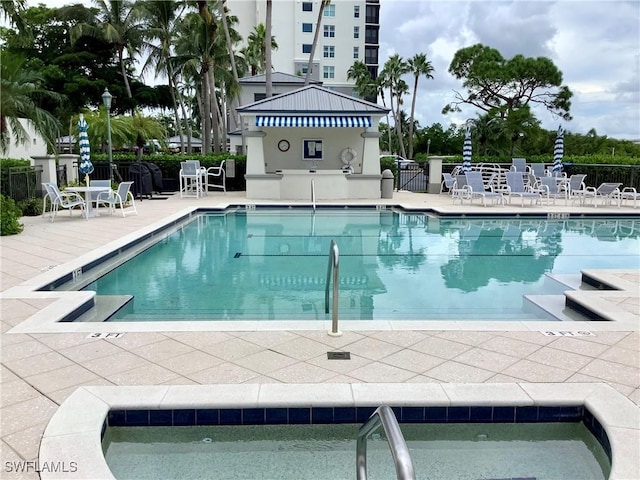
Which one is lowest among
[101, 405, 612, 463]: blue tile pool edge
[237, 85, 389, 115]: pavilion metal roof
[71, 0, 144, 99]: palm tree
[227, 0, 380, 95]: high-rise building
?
[101, 405, 612, 463]: blue tile pool edge

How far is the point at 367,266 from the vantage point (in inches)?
355

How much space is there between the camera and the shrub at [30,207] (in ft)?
43.4

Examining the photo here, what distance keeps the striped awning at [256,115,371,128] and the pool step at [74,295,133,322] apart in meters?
12.0

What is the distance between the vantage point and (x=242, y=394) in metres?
3.57

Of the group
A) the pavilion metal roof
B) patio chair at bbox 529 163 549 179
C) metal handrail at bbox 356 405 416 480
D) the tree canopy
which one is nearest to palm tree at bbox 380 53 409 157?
the tree canopy

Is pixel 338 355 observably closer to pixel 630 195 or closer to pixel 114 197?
pixel 114 197

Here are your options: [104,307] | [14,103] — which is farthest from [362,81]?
[104,307]

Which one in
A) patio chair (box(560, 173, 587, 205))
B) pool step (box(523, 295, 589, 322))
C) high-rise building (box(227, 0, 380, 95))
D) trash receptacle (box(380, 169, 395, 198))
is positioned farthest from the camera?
high-rise building (box(227, 0, 380, 95))

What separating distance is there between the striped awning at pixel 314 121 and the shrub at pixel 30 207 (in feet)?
24.1

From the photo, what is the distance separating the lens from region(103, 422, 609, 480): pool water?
3129 millimetres

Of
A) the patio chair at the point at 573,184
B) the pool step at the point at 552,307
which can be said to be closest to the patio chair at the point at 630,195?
the patio chair at the point at 573,184

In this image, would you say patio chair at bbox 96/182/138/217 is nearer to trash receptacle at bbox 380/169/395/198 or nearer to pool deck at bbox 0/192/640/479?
pool deck at bbox 0/192/640/479

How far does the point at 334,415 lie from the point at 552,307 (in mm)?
3862

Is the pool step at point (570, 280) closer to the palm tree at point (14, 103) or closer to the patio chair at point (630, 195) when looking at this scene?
the patio chair at point (630, 195)
